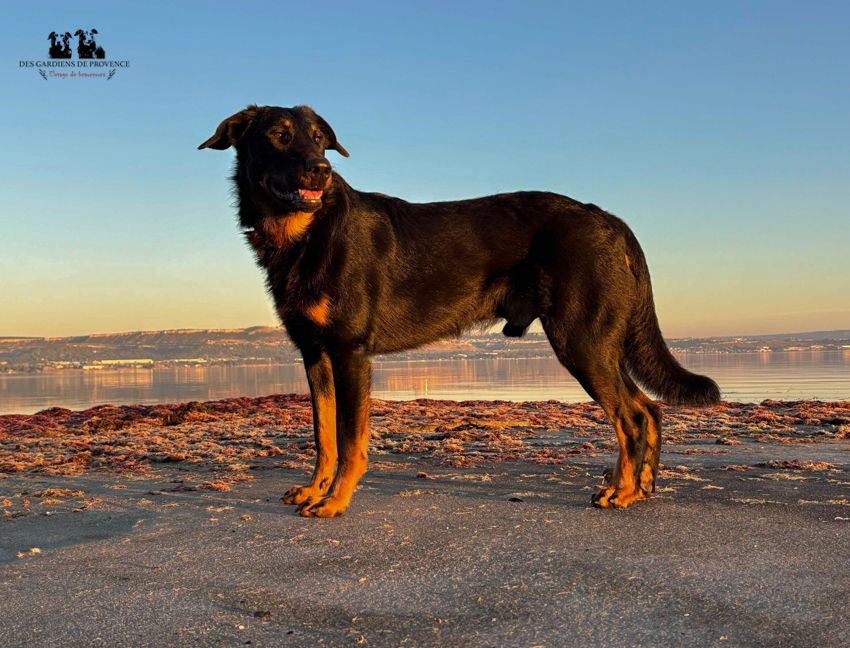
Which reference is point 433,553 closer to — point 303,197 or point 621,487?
point 621,487

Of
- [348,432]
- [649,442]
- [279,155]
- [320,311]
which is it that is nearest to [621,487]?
[649,442]

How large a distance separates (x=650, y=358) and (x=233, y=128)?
3.83 m

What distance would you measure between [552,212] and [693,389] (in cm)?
184

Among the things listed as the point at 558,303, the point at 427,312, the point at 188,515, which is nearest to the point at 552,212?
the point at 558,303

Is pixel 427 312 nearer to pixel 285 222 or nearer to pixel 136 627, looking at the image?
pixel 285 222

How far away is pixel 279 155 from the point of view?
520cm

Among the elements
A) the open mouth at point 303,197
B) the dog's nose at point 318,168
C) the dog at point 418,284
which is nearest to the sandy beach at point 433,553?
the dog at point 418,284

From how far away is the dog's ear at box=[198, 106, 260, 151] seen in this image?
214 inches

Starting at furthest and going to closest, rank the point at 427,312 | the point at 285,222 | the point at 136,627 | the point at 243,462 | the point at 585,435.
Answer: the point at 585,435
the point at 243,462
the point at 427,312
the point at 285,222
the point at 136,627

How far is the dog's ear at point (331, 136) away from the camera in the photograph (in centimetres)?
573

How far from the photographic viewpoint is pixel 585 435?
1018 cm

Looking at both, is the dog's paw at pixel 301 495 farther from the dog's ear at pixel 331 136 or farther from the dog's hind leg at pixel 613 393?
the dog's ear at pixel 331 136

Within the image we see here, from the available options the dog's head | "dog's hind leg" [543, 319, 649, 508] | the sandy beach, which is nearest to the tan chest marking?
the dog's head

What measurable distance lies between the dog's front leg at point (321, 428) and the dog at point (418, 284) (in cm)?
1
